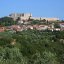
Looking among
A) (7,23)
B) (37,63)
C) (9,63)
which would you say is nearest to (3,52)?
(37,63)

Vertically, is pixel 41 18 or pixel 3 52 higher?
pixel 3 52

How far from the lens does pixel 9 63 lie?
13141mm

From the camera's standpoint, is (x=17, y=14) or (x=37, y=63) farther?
(x=17, y=14)

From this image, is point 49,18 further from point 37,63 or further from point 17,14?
point 37,63

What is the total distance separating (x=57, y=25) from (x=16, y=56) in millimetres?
60941

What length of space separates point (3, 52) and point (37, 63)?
195 inches

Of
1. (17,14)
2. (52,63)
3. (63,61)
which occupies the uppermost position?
(52,63)

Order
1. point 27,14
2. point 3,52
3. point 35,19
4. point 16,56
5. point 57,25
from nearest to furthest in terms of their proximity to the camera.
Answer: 1. point 16,56
2. point 3,52
3. point 57,25
4. point 35,19
5. point 27,14

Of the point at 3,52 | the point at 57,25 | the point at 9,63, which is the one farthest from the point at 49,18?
the point at 9,63

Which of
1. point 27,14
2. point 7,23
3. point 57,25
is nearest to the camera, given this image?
point 57,25

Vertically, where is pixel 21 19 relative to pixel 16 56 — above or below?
below

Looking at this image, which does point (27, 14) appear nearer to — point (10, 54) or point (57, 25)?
point (57, 25)

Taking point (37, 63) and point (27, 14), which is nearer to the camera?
point (37, 63)

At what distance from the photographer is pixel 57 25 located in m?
80.6
